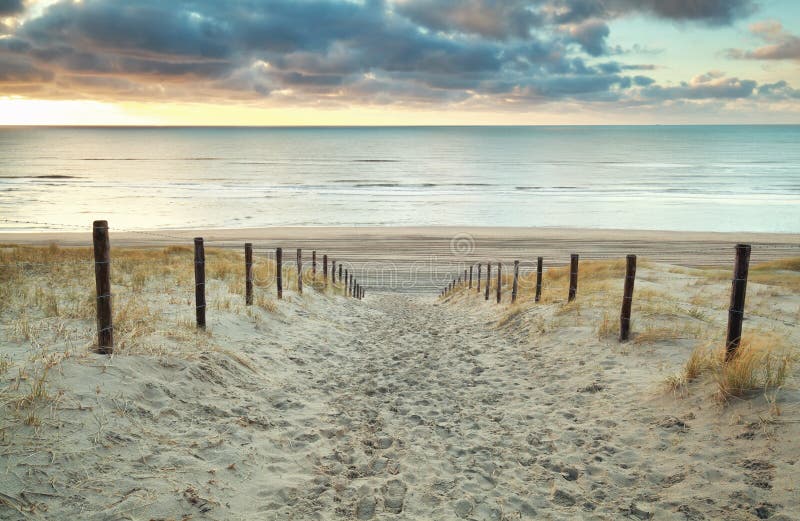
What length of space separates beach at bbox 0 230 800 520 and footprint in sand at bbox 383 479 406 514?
0.03 meters

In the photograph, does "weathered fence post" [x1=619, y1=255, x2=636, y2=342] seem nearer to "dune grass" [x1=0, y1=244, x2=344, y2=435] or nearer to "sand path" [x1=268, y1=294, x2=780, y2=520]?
"sand path" [x1=268, y1=294, x2=780, y2=520]

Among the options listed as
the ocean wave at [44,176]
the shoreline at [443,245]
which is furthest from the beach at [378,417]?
the ocean wave at [44,176]

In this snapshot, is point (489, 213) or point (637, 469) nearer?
point (637, 469)

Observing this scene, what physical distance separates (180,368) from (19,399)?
2031 mm

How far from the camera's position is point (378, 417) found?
6645mm

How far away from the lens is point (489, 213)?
56562 mm

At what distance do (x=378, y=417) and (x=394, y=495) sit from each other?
1.88m

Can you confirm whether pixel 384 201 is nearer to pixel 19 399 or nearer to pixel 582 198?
pixel 582 198

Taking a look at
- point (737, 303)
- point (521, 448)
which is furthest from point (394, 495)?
point (737, 303)

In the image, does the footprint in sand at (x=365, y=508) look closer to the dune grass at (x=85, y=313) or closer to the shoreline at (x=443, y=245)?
the dune grass at (x=85, y=313)

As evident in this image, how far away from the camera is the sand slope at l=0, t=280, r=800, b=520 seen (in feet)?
13.7

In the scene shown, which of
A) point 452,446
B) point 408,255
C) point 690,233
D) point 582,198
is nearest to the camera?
point 452,446

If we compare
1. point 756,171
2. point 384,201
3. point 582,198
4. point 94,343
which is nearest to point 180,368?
point 94,343

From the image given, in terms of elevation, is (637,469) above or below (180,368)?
below
